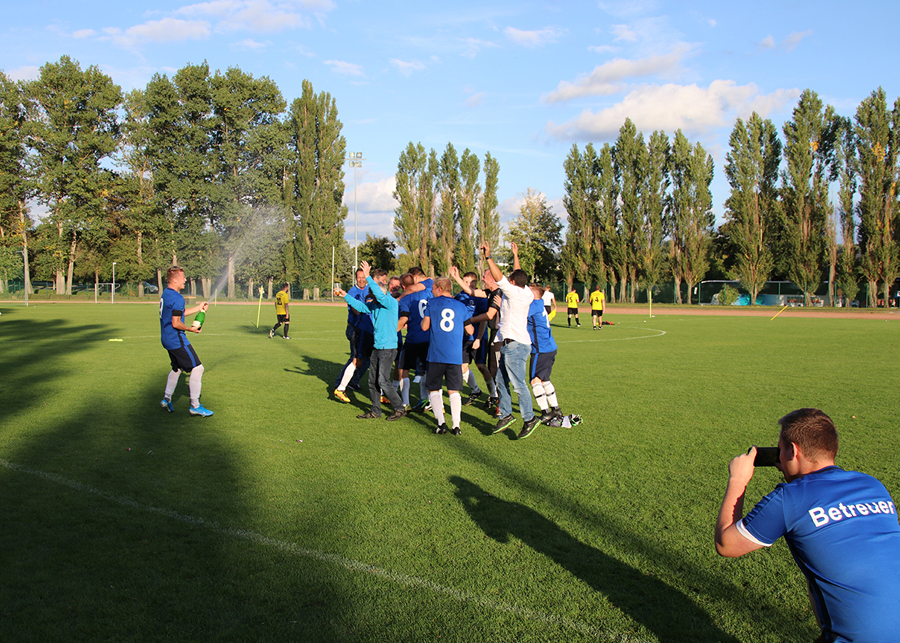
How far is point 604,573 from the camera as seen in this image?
3926 mm

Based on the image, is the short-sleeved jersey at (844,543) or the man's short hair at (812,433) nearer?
the short-sleeved jersey at (844,543)

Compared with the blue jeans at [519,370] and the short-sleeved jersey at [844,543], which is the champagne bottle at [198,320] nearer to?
the blue jeans at [519,370]

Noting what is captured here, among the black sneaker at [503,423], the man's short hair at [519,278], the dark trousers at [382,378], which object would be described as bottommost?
the black sneaker at [503,423]

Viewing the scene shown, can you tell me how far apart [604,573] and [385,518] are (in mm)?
1734

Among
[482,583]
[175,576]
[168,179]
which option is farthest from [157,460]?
[168,179]

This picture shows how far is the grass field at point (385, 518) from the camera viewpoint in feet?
11.1

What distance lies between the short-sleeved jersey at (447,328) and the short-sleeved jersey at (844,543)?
5.25m

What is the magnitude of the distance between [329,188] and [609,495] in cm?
6160

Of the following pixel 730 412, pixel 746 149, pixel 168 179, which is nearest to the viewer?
pixel 730 412

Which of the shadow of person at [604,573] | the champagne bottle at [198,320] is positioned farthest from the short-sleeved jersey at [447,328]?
the champagne bottle at [198,320]

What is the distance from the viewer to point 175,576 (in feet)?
12.6

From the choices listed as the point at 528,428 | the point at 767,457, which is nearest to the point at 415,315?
the point at 528,428

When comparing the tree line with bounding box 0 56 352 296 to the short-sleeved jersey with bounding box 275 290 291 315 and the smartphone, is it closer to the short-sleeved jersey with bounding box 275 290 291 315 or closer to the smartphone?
the short-sleeved jersey with bounding box 275 290 291 315

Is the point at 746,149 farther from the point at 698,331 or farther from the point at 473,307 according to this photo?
the point at 473,307
